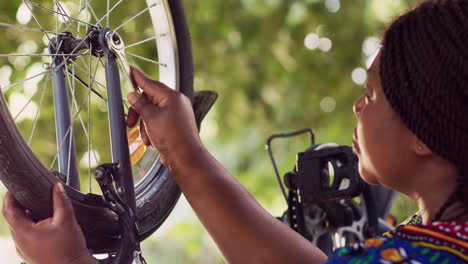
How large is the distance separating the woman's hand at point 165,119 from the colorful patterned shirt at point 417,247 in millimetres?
226

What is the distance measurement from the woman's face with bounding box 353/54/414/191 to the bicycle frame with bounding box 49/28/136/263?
A: 26cm

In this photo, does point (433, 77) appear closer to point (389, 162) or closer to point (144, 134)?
point (389, 162)

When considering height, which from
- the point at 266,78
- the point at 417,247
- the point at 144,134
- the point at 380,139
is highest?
the point at 266,78

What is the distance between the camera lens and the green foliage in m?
2.52

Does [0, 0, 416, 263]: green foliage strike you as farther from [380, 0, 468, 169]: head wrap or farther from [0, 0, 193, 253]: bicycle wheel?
[380, 0, 468, 169]: head wrap

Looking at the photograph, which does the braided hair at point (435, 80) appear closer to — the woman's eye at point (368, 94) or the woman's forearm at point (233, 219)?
the woman's eye at point (368, 94)

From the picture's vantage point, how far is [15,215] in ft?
2.48

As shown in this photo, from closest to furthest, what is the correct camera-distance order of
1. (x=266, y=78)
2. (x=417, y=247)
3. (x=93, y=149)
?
(x=417, y=247) < (x=93, y=149) < (x=266, y=78)

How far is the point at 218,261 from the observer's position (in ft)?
10.3

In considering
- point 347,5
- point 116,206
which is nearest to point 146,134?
point 116,206

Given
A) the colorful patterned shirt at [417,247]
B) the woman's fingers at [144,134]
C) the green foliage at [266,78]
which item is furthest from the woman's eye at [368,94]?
the green foliage at [266,78]

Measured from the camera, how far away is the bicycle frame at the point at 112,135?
32.0 inches

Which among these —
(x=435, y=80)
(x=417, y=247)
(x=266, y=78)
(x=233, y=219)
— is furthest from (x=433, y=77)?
(x=266, y=78)

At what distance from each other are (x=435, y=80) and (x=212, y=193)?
27cm
